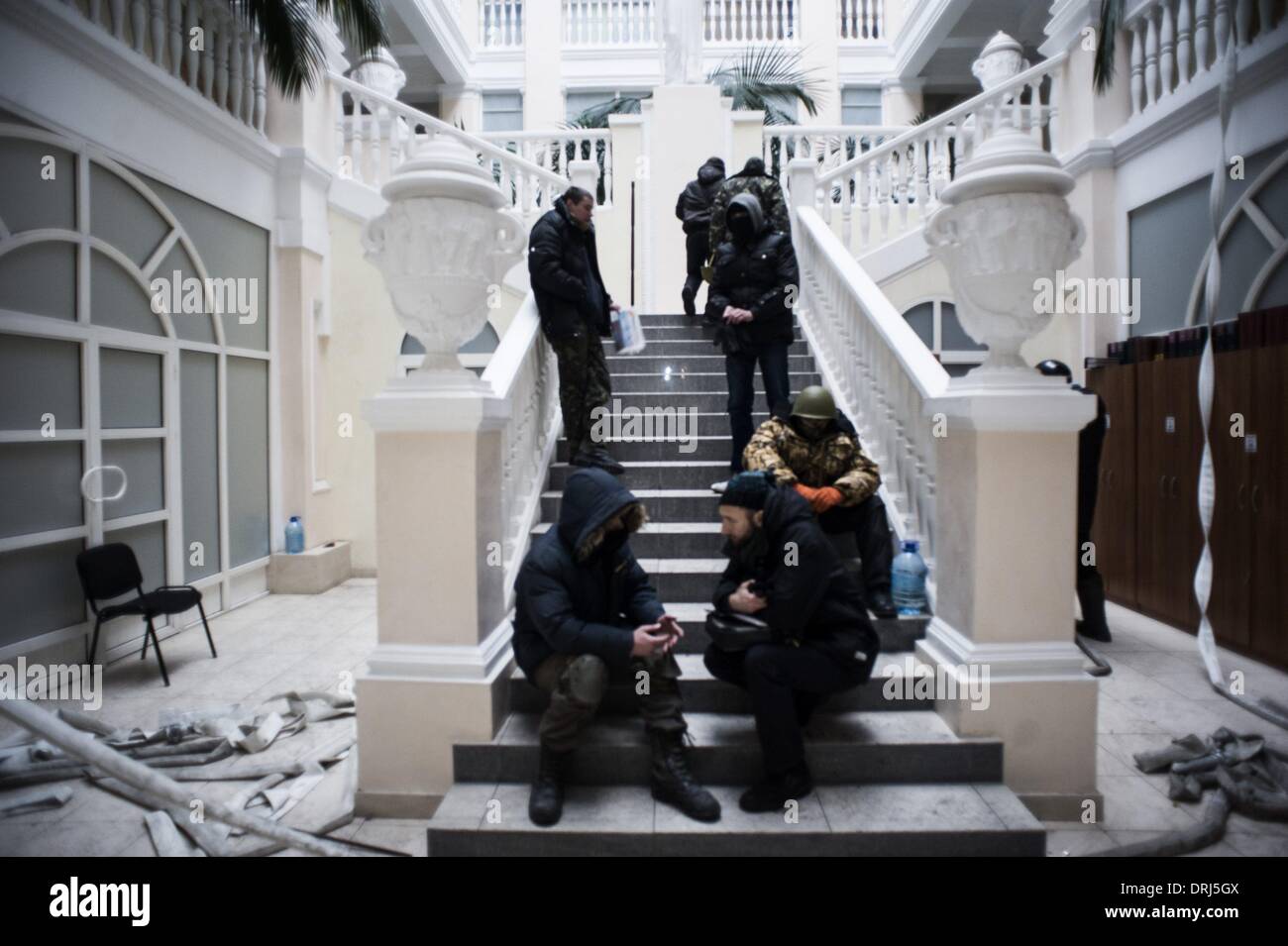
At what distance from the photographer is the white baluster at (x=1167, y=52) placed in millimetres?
6141

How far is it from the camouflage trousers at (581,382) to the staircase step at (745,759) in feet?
7.18

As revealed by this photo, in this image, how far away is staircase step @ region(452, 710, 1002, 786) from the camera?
296 centimetres

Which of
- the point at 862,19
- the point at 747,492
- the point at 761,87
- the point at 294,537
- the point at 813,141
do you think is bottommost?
the point at 294,537

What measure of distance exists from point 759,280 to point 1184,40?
437 centimetres

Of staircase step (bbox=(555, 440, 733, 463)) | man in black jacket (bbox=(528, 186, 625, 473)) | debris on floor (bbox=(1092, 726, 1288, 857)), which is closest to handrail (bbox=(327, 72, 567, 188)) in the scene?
man in black jacket (bbox=(528, 186, 625, 473))

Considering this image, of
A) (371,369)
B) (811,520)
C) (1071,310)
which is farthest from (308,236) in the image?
(1071,310)

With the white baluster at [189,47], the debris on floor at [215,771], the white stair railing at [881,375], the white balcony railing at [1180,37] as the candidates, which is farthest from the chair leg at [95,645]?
the white balcony railing at [1180,37]

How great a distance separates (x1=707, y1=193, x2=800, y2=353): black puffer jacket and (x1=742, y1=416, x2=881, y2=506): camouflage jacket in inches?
39.0

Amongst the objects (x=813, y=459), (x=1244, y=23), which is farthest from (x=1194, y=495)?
(x=813, y=459)

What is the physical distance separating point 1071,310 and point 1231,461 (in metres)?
2.72

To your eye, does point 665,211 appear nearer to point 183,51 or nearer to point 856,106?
point 183,51

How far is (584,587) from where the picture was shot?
9.50 ft

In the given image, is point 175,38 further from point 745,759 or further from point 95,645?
point 745,759

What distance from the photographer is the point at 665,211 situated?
9.01 metres
